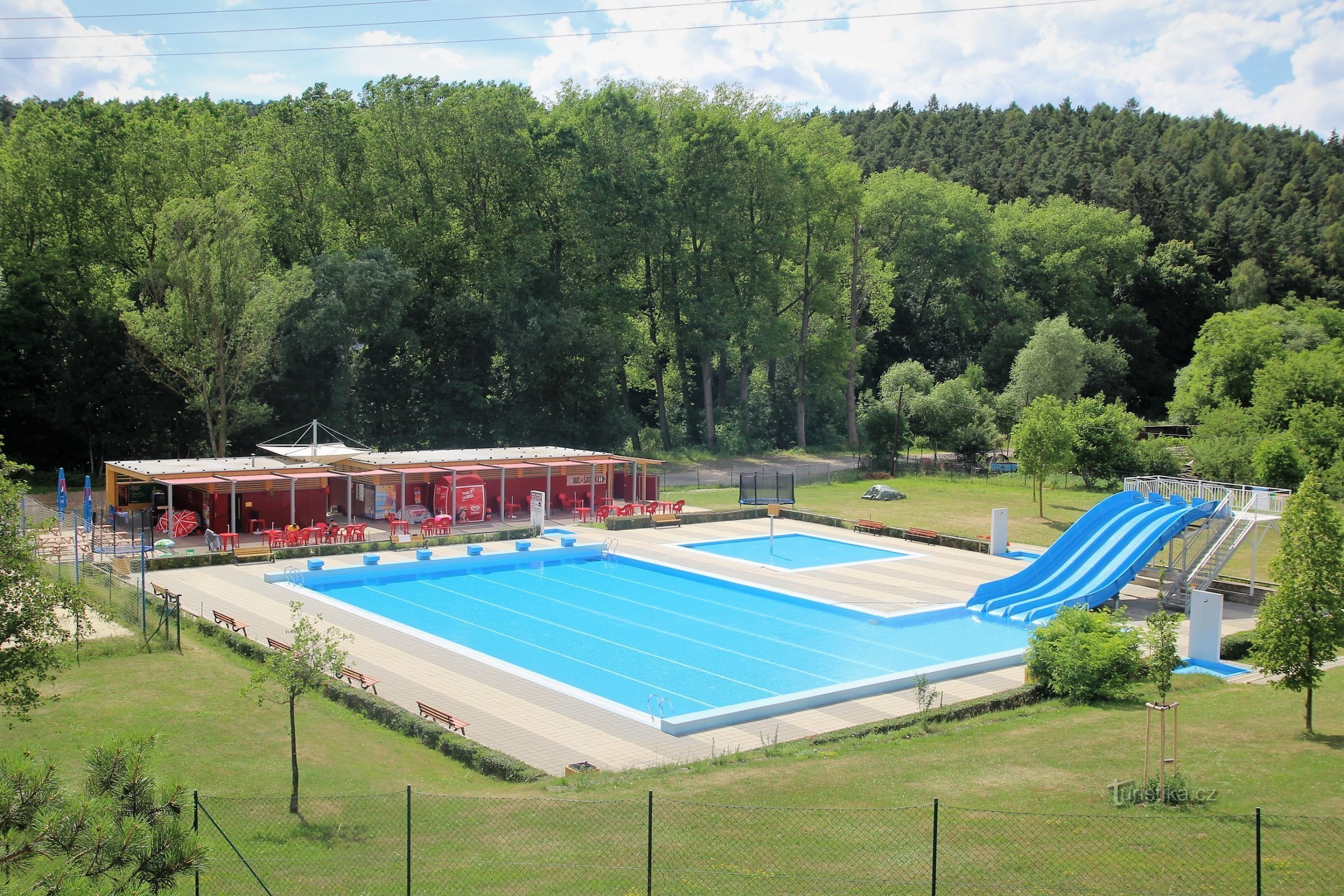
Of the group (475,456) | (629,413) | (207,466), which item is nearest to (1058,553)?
(475,456)

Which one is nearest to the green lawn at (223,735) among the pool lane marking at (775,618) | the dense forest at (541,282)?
the pool lane marking at (775,618)

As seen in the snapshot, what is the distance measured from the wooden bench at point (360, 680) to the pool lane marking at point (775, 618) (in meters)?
9.65

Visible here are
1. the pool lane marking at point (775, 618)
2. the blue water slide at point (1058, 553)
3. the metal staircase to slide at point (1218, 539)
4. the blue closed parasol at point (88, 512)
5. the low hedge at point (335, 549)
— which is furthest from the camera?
the blue closed parasol at point (88, 512)

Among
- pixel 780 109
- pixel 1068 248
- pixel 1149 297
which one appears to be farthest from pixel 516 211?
pixel 1149 297

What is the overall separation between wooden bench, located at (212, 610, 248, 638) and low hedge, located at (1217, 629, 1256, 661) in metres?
18.9

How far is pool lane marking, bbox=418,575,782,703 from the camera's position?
19.0 m

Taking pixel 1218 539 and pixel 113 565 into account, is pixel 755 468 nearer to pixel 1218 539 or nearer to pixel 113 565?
pixel 1218 539

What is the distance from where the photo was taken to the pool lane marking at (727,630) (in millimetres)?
20156

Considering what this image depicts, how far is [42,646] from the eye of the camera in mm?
11141

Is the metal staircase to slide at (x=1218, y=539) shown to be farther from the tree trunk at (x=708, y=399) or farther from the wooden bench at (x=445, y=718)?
the tree trunk at (x=708, y=399)

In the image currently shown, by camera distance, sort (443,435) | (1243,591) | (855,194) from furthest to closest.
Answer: (855,194) < (443,435) < (1243,591)

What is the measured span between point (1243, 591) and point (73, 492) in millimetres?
37751

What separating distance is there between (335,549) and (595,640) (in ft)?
34.9

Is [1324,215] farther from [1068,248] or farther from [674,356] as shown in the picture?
[674,356]
